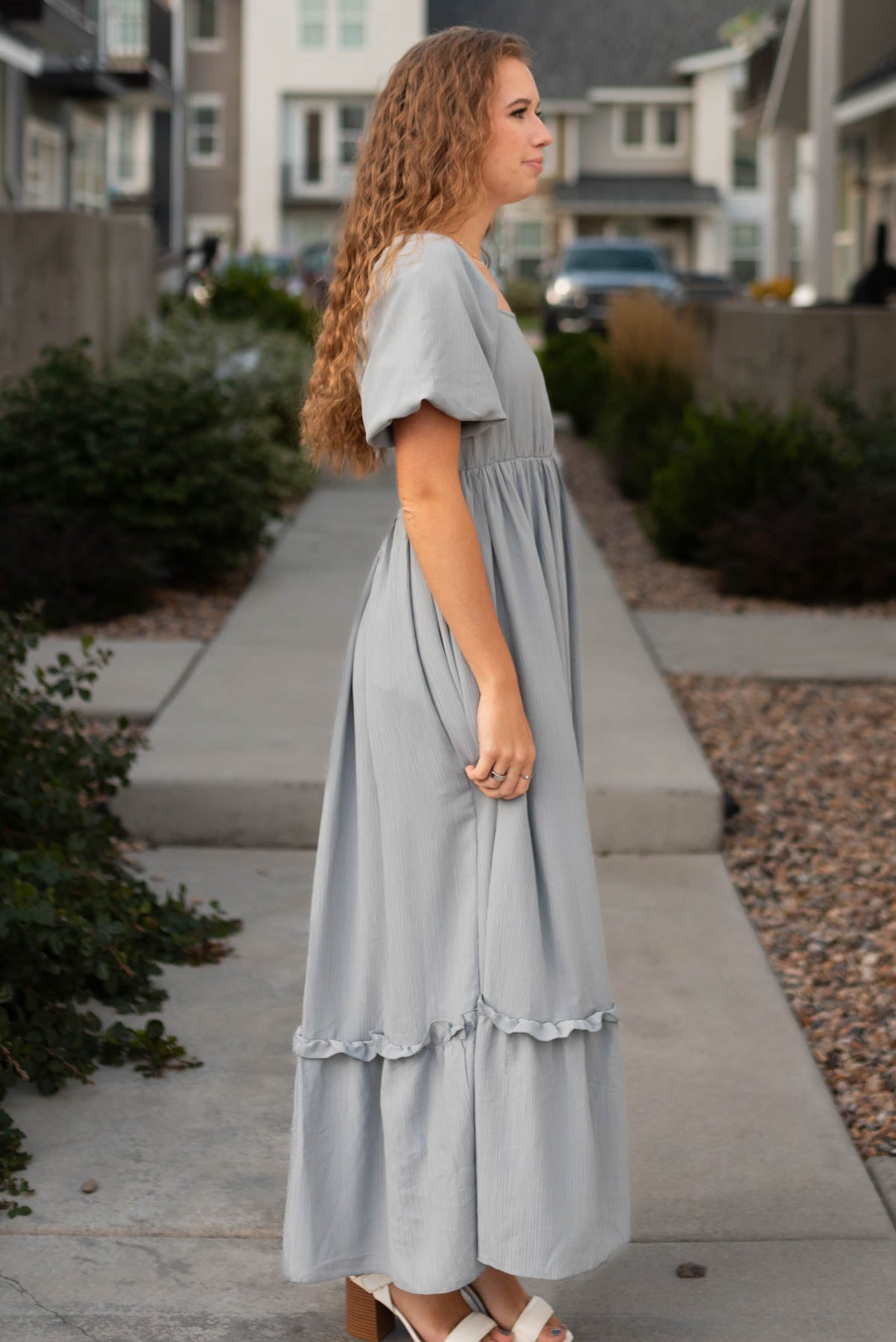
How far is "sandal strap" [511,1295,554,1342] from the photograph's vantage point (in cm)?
241

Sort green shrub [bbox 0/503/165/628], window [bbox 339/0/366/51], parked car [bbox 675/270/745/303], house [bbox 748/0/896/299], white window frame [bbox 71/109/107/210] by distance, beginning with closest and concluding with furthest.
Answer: green shrub [bbox 0/503/165/628] → house [bbox 748/0/896/299] → white window frame [bbox 71/109/107/210] → parked car [bbox 675/270/745/303] → window [bbox 339/0/366/51]

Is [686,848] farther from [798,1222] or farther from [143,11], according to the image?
[143,11]

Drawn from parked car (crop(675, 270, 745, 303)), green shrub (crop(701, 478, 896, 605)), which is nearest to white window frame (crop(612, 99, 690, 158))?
parked car (crop(675, 270, 745, 303))

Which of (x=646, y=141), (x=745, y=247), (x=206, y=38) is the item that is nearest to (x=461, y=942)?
(x=206, y=38)

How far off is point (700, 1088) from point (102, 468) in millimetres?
4990

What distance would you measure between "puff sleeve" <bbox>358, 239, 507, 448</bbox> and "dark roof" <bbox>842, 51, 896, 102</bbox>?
11238 millimetres

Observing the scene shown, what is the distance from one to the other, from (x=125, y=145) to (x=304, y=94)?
20.9 ft

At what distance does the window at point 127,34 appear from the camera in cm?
2798

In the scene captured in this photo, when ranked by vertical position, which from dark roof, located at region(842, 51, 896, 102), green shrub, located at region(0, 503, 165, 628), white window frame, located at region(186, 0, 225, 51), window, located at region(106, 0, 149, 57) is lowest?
green shrub, located at region(0, 503, 165, 628)

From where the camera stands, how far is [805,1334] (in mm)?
2508

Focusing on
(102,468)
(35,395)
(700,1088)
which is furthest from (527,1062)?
(35,395)

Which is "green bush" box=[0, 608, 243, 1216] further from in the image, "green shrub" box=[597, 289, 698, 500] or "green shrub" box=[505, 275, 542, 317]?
"green shrub" box=[505, 275, 542, 317]

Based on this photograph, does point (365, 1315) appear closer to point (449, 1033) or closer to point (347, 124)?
point (449, 1033)

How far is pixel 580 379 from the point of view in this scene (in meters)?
15.2
